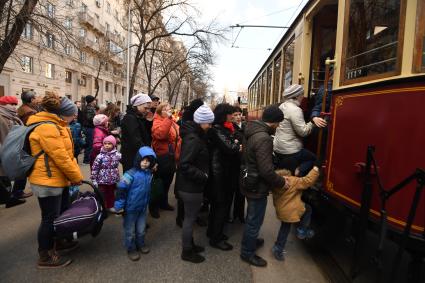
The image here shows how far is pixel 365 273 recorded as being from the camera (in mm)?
3604

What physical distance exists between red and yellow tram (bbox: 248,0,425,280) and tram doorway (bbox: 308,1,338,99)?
1.50 meters

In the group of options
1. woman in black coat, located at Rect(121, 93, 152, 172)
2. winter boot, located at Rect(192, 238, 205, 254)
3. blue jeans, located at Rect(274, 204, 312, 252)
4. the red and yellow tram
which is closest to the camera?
the red and yellow tram

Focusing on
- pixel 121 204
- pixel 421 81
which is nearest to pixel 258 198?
pixel 121 204

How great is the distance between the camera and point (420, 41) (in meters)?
2.50

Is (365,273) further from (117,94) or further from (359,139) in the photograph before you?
(117,94)

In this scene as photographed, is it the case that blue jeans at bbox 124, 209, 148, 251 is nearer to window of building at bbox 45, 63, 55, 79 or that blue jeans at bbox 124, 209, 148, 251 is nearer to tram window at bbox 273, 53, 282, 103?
tram window at bbox 273, 53, 282, 103

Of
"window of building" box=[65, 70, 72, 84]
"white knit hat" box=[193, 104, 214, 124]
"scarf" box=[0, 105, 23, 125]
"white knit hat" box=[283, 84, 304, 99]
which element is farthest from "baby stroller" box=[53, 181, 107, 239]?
"window of building" box=[65, 70, 72, 84]

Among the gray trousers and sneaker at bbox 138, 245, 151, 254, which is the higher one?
the gray trousers

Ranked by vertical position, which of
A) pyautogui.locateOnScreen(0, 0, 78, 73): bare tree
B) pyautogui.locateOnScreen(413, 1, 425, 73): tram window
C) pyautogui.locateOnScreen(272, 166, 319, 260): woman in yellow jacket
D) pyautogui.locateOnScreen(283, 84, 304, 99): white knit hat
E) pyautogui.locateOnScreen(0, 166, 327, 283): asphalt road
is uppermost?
pyautogui.locateOnScreen(0, 0, 78, 73): bare tree

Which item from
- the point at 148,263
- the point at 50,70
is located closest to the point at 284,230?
the point at 148,263

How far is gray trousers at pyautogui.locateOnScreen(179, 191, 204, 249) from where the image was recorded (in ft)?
11.4

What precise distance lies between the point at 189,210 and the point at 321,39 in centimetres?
331

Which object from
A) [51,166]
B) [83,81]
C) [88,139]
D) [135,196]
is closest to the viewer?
[51,166]

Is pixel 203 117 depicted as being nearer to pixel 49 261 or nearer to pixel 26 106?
pixel 49 261
